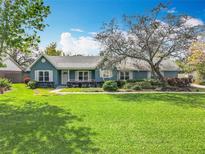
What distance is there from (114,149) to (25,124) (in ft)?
14.9

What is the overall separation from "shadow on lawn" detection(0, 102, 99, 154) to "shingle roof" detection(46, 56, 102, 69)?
19996 mm

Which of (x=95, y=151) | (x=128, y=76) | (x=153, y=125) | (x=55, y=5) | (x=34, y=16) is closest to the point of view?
(x=95, y=151)

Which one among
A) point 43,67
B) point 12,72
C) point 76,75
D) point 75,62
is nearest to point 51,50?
point 12,72

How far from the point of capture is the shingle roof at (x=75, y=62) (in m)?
30.3

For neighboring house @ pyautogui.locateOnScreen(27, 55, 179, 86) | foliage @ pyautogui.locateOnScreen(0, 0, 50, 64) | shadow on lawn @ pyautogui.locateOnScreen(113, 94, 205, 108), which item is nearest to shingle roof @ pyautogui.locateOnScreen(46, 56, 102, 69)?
neighboring house @ pyautogui.locateOnScreen(27, 55, 179, 86)

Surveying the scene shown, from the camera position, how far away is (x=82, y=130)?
7738 mm

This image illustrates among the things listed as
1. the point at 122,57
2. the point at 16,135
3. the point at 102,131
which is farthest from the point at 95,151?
the point at 122,57

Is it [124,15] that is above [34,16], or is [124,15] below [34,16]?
above

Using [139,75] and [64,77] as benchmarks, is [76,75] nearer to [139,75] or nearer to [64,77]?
[64,77]

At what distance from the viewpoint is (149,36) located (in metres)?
22.9

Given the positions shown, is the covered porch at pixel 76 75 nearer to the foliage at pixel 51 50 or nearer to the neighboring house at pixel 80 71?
the neighboring house at pixel 80 71

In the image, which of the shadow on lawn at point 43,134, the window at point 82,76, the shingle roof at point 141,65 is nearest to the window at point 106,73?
the shingle roof at point 141,65

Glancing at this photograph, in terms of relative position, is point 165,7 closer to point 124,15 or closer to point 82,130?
point 124,15

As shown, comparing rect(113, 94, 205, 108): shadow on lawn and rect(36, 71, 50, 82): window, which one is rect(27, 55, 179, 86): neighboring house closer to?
rect(36, 71, 50, 82): window
